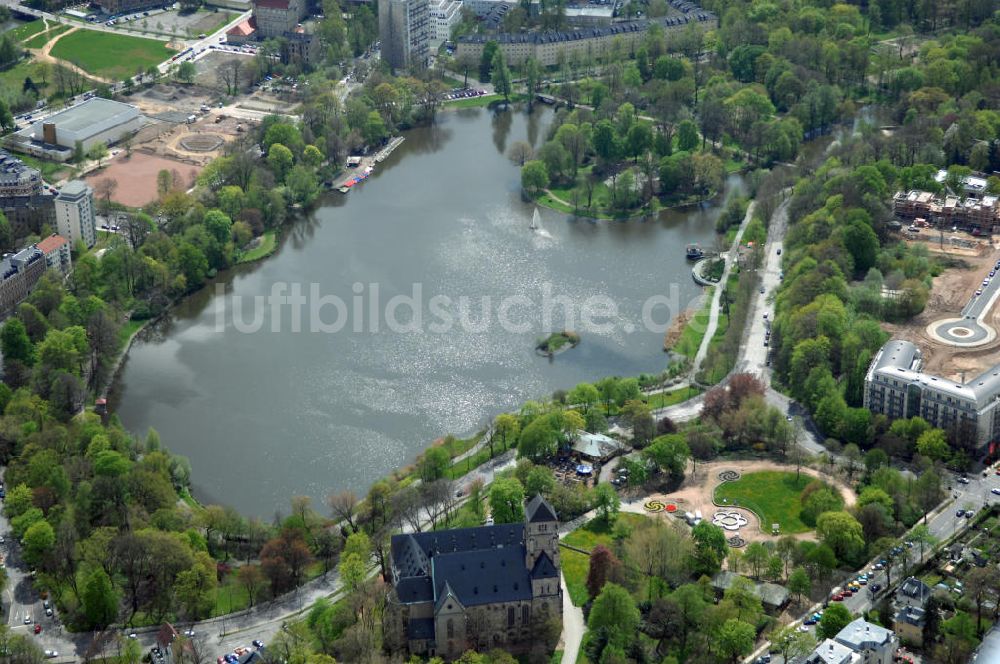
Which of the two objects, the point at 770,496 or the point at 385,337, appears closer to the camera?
the point at 770,496

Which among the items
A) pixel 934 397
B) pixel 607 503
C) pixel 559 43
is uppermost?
pixel 559 43

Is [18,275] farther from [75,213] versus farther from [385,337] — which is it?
[385,337]

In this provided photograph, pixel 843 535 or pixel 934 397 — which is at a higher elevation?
pixel 934 397

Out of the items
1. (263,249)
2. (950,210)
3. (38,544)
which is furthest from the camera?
(263,249)

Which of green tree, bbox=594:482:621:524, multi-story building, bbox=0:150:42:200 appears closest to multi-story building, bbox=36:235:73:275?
multi-story building, bbox=0:150:42:200

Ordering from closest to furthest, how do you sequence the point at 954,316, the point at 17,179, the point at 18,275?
the point at 954,316, the point at 18,275, the point at 17,179

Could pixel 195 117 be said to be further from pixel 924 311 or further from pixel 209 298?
pixel 924 311

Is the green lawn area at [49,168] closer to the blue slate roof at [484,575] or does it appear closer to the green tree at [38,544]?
the green tree at [38,544]

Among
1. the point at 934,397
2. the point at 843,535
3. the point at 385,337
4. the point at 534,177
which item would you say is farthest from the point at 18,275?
the point at 934,397
